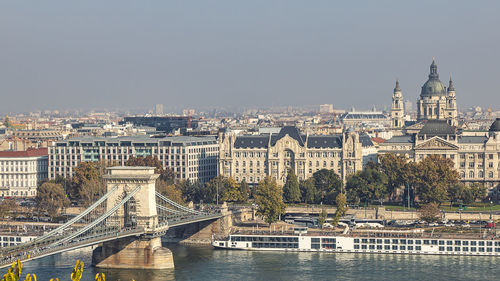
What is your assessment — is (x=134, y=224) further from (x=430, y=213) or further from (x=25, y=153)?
(x=25, y=153)

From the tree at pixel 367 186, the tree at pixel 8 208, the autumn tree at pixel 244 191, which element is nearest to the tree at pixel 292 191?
the autumn tree at pixel 244 191

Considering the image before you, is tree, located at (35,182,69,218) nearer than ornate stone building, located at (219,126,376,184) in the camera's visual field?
Yes

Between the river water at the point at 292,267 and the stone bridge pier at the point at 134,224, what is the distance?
34.3 inches

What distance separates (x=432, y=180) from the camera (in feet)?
306

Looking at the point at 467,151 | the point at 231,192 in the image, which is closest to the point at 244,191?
the point at 231,192

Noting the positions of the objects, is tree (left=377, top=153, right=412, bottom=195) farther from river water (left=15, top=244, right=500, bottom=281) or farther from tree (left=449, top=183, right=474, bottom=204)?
river water (left=15, top=244, right=500, bottom=281)

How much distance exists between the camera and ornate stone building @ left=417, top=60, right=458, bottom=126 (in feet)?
484

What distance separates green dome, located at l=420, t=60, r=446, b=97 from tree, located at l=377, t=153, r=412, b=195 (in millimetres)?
50394

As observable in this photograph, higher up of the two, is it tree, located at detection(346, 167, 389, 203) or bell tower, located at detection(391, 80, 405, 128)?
bell tower, located at detection(391, 80, 405, 128)

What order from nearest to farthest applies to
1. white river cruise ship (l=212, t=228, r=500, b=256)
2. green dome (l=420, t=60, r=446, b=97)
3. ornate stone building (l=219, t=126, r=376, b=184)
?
white river cruise ship (l=212, t=228, r=500, b=256) < ornate stone building (l=219, t=126, r=376, b=184) < green dome (l=420, t=60, r=446, b=97)

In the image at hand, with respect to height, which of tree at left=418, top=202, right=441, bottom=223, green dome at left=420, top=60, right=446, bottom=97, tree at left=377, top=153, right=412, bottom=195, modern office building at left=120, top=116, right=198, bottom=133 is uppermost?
green dome at left=420, top=60, right=446, bottom=97

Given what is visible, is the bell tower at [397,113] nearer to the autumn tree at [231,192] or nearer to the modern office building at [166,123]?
the modern office building at [166,123]

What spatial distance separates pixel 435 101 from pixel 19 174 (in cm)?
6420

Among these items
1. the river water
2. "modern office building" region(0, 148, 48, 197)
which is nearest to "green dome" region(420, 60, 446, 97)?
"modern office building" region(0, 148, 48, 197)
